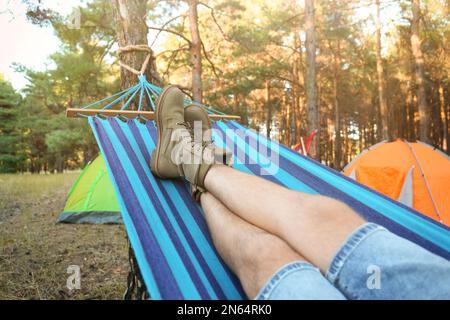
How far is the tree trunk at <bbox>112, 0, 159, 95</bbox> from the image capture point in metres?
2.01

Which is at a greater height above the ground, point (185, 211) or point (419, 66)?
point (419, 66)

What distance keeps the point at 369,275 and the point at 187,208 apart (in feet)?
2.27

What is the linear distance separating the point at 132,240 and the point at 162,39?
31.5 feet

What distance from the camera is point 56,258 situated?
7.17 ft

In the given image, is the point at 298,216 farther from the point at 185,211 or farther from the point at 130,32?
the point at 130,32

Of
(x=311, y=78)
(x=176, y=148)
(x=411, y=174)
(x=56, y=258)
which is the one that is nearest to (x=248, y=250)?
(x=176, y=148)

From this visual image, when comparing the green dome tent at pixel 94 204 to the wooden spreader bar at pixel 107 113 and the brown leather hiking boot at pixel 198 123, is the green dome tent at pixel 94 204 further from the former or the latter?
the brown leather hiking boot at pixel 198 123

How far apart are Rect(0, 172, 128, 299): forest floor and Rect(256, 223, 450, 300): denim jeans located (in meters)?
1.26

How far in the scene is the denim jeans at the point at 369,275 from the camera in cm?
64

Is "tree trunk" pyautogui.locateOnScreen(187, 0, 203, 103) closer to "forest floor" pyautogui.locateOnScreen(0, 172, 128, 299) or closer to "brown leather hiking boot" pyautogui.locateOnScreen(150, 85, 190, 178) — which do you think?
"forest floor" pyautogui.locateOnScreen(0, 172, 128, 299)

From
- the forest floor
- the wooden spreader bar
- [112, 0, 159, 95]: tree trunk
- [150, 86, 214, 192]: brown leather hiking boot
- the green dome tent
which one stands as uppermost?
[112, 0, 159, 95]: tree trunk

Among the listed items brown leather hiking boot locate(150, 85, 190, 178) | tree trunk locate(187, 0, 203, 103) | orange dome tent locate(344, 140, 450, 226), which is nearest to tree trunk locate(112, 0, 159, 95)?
brown leather hiking boot locate(150, 85, 190, 178)

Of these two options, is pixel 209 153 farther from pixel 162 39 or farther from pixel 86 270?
pixel 162 39
